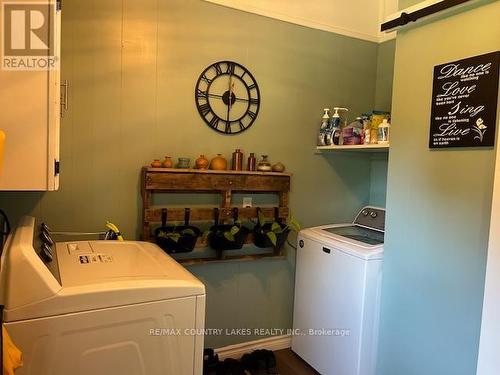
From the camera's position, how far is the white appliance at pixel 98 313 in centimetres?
114

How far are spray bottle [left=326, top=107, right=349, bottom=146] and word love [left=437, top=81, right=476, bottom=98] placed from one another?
3.04ft

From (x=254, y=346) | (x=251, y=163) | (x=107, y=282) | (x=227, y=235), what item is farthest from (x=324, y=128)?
(x=107, y=282)

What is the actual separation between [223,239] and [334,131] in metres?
1.11

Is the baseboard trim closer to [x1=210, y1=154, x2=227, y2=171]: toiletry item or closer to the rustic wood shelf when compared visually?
the rustic wood shelf

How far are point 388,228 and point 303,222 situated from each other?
803 mm

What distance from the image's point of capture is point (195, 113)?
2.33 meters

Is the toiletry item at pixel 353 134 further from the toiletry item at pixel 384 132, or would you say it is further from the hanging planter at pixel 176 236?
the hanging planter at pixel 176 236

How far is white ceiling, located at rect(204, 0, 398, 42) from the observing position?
249 centimetres

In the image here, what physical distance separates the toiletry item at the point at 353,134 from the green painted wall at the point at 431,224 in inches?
18.2

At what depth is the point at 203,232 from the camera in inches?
93.1

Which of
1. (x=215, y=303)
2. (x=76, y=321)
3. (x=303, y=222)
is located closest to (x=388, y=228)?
(x=303, y=222)

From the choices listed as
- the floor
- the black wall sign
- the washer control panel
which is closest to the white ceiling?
the black wall sign

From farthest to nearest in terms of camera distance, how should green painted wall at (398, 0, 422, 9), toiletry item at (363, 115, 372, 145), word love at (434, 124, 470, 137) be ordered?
toiletry item at (363, 115, 372, 145) → green painted wall at (398, 0, 422, 9) → word love at (434, 124, 470, 137)

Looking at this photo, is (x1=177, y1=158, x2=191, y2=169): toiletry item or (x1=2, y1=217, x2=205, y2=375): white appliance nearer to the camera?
(x1=2, y1=217, x2=205, y2=375): white appliance
